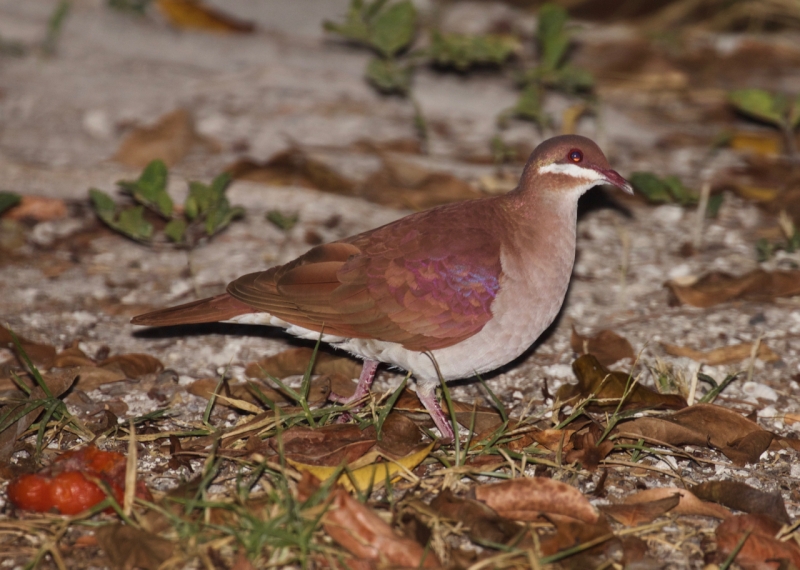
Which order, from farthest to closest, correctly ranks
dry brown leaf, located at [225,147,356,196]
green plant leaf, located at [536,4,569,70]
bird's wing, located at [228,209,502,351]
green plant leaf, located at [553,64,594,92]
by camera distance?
green plant leaf, located at [553,64,594,92] < green plant leaf, located at [536,4,569,70] < dry brown leaf, located at [225,147,356,196] < bird's wing, located at [228,209,502,351]

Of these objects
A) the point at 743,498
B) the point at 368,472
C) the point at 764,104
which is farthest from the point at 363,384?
the point at 764,104

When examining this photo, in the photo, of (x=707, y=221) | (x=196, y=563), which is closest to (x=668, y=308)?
(x=707, y=221)

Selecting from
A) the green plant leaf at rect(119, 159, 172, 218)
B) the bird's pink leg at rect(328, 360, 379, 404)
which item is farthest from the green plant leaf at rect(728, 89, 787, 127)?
the green plant leaf at rect(119, 159, 172, 218)

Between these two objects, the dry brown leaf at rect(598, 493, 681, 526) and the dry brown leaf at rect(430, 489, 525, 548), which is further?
the dry brown leaf at rect(598, 493, 681, 526)

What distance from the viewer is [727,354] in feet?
13.8

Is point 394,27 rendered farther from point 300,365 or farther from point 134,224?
point 300,365

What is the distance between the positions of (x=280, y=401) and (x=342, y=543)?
111 cm

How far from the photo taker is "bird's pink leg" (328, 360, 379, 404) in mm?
3818

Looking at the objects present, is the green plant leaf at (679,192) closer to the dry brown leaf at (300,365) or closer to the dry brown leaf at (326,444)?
the dry brown leaf at (300,365)

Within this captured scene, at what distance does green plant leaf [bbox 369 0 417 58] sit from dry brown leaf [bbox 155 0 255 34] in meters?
2.23

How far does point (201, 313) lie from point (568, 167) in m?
1.64

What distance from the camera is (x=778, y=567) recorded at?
2.87 meters

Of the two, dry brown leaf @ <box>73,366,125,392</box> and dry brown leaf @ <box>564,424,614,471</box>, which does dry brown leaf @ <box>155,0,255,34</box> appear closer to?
dry brown leaf @ <box>73,366,125,392</box>

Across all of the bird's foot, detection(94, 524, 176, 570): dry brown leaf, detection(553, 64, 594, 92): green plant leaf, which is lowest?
detection(94, 524, 176, 570): dry brown leaf
